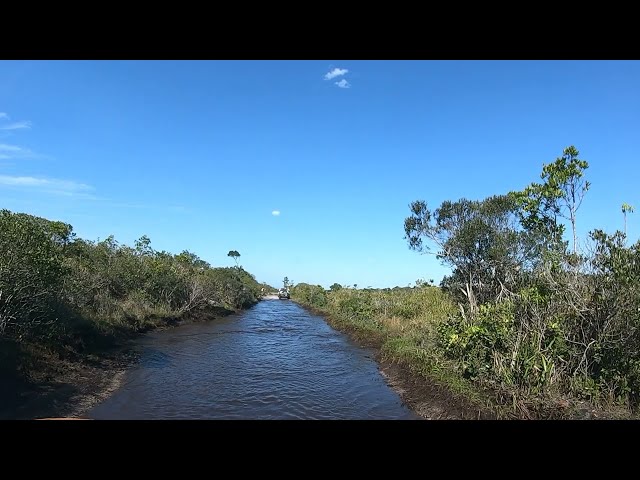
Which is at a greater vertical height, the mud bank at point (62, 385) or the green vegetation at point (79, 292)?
the green vegetation at point (79, 292)

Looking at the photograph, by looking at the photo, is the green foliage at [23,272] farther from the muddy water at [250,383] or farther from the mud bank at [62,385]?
the muddy water at [250,383]

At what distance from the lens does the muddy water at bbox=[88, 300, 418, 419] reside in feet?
28.8

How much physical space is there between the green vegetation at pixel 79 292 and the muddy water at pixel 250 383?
1967 millimetres

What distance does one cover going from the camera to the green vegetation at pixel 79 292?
30.1 feet

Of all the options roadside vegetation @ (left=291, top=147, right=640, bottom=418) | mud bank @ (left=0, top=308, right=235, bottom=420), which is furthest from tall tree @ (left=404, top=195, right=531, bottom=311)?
mud bank @ (left=0, top=308, right=235, bottom=420)

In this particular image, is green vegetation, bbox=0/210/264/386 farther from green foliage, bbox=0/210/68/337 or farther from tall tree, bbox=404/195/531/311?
tall tree, bbox=404/195/531/311

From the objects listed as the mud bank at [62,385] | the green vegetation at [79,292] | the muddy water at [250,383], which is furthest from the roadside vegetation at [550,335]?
the green vegetation at [79,292]

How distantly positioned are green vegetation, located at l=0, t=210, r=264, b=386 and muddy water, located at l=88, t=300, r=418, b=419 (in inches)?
77.5

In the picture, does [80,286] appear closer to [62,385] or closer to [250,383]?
[62,385]

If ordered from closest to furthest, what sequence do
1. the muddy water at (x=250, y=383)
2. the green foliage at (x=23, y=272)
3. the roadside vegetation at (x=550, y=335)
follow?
the roadside vegetation at (x=550, y=335), the muddy water at (x=250, y=383), the green foliage at (x=23, y=272)

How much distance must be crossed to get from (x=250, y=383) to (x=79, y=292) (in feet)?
27.0
